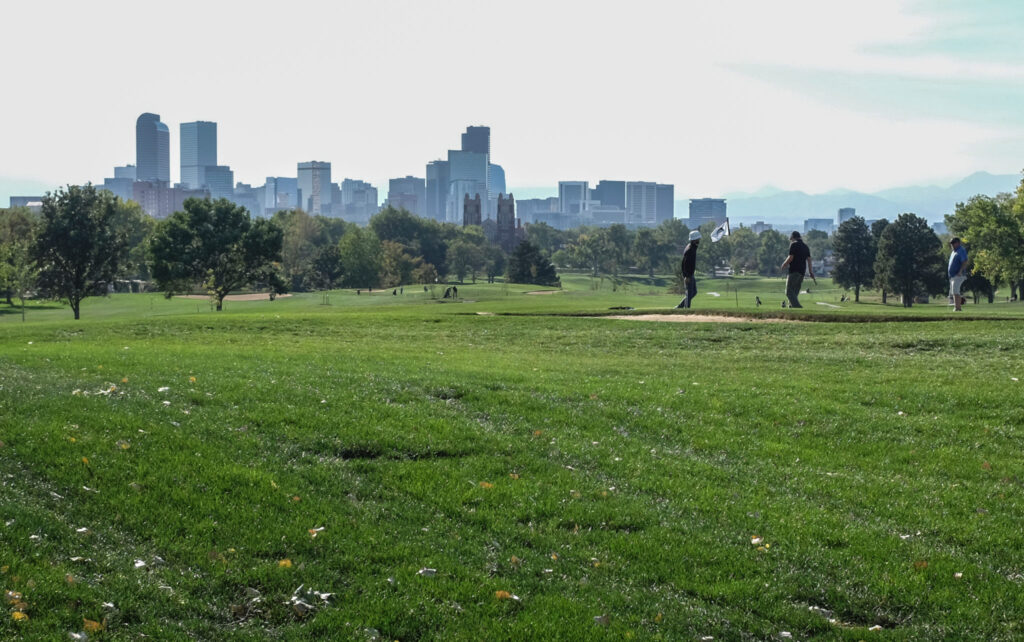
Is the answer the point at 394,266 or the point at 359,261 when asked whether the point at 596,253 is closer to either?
the point at 394,266

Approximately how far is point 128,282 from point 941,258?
4420 inches

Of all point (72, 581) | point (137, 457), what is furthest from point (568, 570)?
point (137, 457)

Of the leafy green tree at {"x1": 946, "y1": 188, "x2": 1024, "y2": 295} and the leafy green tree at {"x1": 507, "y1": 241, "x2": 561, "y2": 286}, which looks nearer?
the leafy green tree at {"x1": 946, "y1": 188, "x2": 1024, "y2": 295}

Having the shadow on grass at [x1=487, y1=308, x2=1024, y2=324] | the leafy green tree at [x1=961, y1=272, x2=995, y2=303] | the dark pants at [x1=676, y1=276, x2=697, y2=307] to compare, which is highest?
the leafy green tree at [x1=961, y1=272, x2=995, y2=303]

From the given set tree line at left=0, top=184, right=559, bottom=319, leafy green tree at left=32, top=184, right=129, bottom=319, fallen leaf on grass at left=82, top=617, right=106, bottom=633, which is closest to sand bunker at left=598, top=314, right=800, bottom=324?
fallen leaf on grass at left=82, top=617, right=106, bottom=633

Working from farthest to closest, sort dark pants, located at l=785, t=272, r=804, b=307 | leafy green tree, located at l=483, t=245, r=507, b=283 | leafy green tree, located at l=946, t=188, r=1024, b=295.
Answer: leafy green tree, located at l=483, t=245, r=507, b=283, leafy green tree, located at l=946, t=188, r=1024, b=295, dark pants, located at l=785, t=272, r=804, b=307

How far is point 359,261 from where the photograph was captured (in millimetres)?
121438

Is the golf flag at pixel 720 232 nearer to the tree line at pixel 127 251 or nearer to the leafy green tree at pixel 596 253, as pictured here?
the tree line at pixel 127 251

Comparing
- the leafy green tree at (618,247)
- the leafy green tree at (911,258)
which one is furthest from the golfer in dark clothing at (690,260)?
the leafy green tree at (618,247)

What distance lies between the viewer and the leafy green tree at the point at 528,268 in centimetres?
13362

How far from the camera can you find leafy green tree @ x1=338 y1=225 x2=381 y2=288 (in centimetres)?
12131

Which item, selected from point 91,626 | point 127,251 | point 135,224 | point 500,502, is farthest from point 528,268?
point 91,626

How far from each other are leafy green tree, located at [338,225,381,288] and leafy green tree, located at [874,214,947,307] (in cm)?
6986

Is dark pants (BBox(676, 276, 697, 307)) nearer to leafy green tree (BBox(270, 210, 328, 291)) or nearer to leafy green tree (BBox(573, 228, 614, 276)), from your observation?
leafy green tree (BBox(270, 210, 328, 291))
